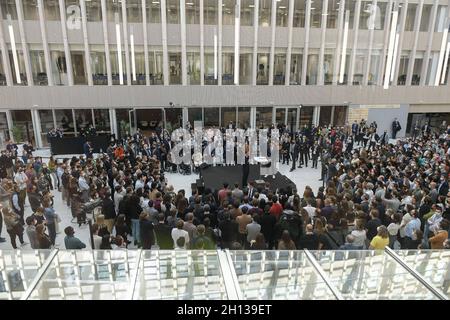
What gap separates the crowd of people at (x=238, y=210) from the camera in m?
6.47

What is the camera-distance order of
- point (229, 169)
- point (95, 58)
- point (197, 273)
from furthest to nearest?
point (95, 58), point (229, 169), point (197, 273)

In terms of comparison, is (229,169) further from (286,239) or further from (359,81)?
(359,81)

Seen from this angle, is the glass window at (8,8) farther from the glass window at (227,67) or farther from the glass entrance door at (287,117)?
the glass entrance door at (287,117)

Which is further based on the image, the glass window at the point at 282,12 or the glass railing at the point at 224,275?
the glass window at the point at 282,12

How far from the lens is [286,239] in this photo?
5895 mm

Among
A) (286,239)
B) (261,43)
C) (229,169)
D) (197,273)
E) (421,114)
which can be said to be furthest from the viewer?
(421,114)

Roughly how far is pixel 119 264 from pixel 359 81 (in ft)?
69.5

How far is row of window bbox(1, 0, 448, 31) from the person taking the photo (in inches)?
709

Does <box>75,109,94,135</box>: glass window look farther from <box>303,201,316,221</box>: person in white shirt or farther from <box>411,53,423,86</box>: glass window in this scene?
<box>411,53,423,86</box>: glass window

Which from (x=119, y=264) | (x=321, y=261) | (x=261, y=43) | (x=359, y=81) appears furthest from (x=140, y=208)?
(x=359, y=81)

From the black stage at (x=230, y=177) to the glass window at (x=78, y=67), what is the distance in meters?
10.1

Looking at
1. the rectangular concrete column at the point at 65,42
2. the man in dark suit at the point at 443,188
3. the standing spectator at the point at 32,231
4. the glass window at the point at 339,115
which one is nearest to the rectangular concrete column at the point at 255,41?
the glass window at the point at 339,115

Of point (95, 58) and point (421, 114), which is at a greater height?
point (95, 58)
